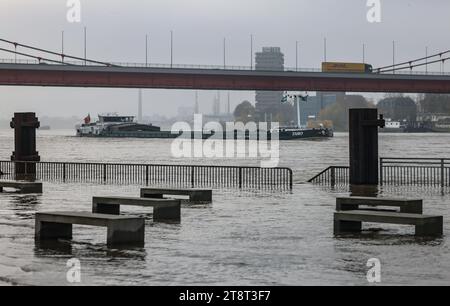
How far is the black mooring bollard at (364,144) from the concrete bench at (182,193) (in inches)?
285

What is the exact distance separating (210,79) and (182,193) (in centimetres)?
8521

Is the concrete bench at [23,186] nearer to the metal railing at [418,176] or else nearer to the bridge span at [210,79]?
the metal railing at [418,176]

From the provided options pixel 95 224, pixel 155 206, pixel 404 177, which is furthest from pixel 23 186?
pixel 404 177

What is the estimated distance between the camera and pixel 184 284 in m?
12.7

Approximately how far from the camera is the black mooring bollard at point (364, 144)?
3238 cm

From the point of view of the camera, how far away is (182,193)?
26.2m

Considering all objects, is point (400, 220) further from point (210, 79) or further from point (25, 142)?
point (210, 79)

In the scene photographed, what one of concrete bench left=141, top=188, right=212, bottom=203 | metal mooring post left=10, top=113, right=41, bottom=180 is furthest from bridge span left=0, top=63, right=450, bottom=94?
concrete bench left=141, top=188, right=212, bottom=203

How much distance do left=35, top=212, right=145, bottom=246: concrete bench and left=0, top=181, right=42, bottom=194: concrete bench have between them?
42.2 ft

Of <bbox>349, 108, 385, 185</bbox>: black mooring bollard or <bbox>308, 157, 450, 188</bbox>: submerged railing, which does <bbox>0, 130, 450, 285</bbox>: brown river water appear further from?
<bbox>308, 157, 450, 188</bbox>: submerged railing

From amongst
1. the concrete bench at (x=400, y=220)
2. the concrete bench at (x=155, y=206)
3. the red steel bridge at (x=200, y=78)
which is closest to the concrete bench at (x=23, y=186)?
the concrete bench at (x=155, y=206)

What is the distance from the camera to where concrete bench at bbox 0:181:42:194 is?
99.8 feet
